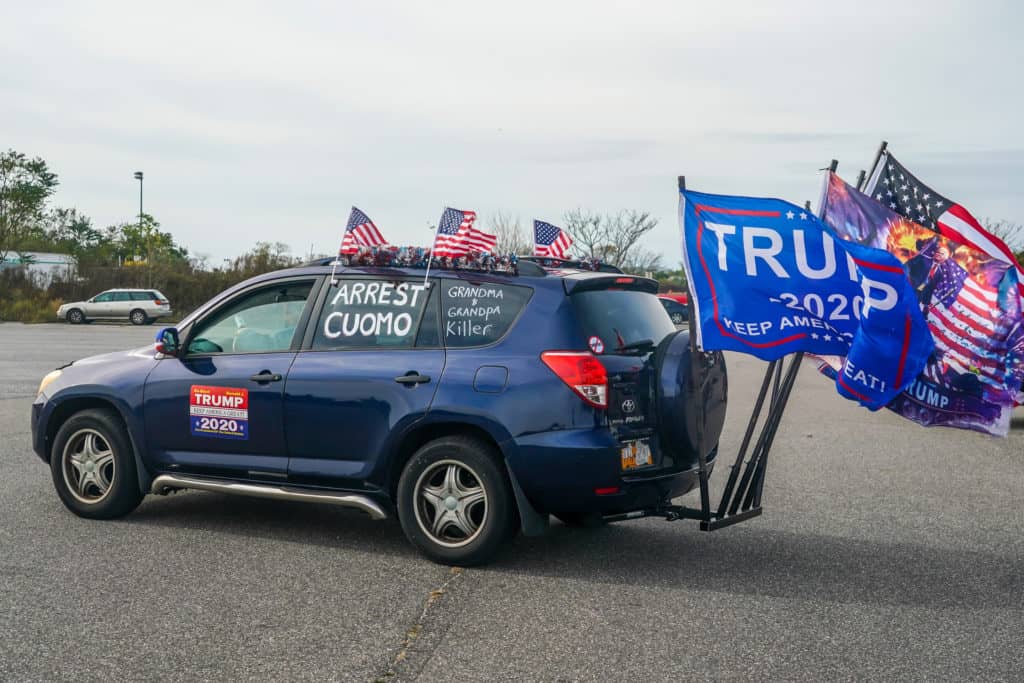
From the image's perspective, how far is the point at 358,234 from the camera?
22.1 feet

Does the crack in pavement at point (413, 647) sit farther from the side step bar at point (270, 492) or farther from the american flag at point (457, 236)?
the american flag at point (457, 236)

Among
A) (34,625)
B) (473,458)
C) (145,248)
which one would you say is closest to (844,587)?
(473,458)

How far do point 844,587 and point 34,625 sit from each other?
3.99m

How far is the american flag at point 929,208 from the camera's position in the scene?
579 centimetres

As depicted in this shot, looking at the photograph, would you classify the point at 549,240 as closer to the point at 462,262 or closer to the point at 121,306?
the point at 462,262

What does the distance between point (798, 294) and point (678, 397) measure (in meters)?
0.88

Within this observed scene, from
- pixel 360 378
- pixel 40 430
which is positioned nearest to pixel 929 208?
pixel 360 378

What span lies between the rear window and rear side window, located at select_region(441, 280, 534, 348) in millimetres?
352

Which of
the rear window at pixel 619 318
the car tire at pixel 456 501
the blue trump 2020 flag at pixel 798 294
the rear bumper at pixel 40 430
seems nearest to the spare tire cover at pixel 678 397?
the rear window at pixel 619 318

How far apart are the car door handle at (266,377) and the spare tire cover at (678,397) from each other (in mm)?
2264

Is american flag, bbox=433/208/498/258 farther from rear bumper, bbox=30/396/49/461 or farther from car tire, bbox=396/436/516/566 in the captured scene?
rear bumper, bbox=30/396/49/461

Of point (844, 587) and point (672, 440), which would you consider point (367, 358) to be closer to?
point (672, 440)

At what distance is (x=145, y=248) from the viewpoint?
257ft

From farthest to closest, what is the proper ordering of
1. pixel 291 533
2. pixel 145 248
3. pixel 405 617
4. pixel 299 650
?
pixel 145 248 < pixel 291 533 < pixel 405 617 < pixel 299 650
